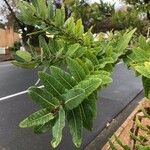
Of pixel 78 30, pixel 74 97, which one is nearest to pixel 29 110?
pixel 78 30

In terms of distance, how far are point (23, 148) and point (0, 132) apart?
3.61 feet

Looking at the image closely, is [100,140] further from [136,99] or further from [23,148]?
[136,99]

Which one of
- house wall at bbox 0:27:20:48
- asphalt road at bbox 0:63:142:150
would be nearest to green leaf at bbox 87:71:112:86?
asphalt road at bbox 0:63:142:150

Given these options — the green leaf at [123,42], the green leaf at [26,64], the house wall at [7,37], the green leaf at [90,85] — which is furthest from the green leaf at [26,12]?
the house wall at [7,37]

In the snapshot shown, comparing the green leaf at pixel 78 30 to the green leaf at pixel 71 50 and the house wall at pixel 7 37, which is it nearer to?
the green leaf at pixel 71 50

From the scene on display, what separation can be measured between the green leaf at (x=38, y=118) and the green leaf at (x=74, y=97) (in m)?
0.04

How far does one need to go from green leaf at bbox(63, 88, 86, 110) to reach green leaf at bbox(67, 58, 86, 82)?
0.08 meters

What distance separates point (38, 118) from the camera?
0.76 meters

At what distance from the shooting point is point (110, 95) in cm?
1315

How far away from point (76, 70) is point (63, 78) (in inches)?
2.0

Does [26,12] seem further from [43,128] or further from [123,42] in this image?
[43,128]

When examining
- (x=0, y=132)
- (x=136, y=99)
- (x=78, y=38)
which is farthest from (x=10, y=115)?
(x=78, y=38)

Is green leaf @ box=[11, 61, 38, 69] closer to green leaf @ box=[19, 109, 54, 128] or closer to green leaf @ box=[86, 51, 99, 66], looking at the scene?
green leaf @ box=[86, 51, 99, 66]

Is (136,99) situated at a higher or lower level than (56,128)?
lower
